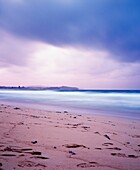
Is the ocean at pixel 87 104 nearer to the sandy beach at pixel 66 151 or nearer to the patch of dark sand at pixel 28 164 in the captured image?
the sandy beach at pixel 66 151

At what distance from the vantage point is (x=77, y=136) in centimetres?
570

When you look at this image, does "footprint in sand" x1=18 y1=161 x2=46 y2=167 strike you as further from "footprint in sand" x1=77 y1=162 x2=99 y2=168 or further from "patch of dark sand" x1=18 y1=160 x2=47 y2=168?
"footprint in sand" x1=77 y1=162 x2=99 y2=168

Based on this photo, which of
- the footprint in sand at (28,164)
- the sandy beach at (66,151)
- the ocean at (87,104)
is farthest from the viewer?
the ocean at (87,104)

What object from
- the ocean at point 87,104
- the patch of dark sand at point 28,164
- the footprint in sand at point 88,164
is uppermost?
the patch of dark sand at point 28,164

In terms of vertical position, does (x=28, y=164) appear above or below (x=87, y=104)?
above

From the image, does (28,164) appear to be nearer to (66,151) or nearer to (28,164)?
(28,164)

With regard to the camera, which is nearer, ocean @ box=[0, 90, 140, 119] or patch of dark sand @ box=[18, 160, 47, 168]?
patch of dark sand @ box=[18, 160, 47, 168]

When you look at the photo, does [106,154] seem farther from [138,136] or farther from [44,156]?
[138,136]

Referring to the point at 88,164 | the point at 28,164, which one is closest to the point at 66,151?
the point at 88,164

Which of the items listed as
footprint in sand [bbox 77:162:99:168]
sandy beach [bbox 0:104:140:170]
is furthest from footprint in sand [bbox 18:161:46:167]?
footprint in sand [bbox 77:162:99:168]

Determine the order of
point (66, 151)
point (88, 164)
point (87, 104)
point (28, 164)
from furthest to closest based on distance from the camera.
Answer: point (87, 104) → point (66, 151) → point (88, 164) → point (28, 164)

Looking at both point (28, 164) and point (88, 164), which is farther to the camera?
point (88, 164)

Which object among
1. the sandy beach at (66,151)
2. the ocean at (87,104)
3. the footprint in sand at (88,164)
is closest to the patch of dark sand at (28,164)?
the sandy beach at (66,151)

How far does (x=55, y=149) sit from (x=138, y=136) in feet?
9.73
